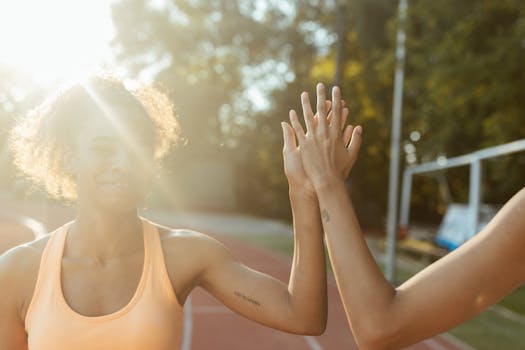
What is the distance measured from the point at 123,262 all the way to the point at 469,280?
1152 millimetres

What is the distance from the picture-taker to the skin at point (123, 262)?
6.11ft

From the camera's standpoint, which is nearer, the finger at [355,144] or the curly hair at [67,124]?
the finger at [355,144]

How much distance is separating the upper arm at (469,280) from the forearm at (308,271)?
48cm

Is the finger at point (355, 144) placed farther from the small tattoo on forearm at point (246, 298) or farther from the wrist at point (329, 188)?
the small tattoo on forearm at point (246, 298)


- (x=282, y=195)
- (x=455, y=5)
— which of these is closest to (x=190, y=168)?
(x=282, y=195)

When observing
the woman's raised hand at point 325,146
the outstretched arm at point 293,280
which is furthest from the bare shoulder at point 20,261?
the woman's raised hand at point 325,146

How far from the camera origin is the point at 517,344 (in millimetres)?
8102

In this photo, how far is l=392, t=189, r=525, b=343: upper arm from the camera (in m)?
1.22

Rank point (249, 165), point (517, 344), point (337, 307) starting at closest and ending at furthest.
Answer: point (517, 344), point (337, 307), point (249, 165)

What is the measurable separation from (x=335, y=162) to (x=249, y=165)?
35.5 m

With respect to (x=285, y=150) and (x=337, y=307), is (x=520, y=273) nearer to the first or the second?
(x=285, y=150)

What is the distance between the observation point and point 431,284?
50.3 inches

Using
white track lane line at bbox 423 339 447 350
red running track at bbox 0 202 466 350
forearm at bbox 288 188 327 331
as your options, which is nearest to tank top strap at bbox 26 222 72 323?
forearm at bbox 288 188 327 331

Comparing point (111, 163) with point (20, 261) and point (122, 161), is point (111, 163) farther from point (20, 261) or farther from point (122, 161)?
point (20, 261)
